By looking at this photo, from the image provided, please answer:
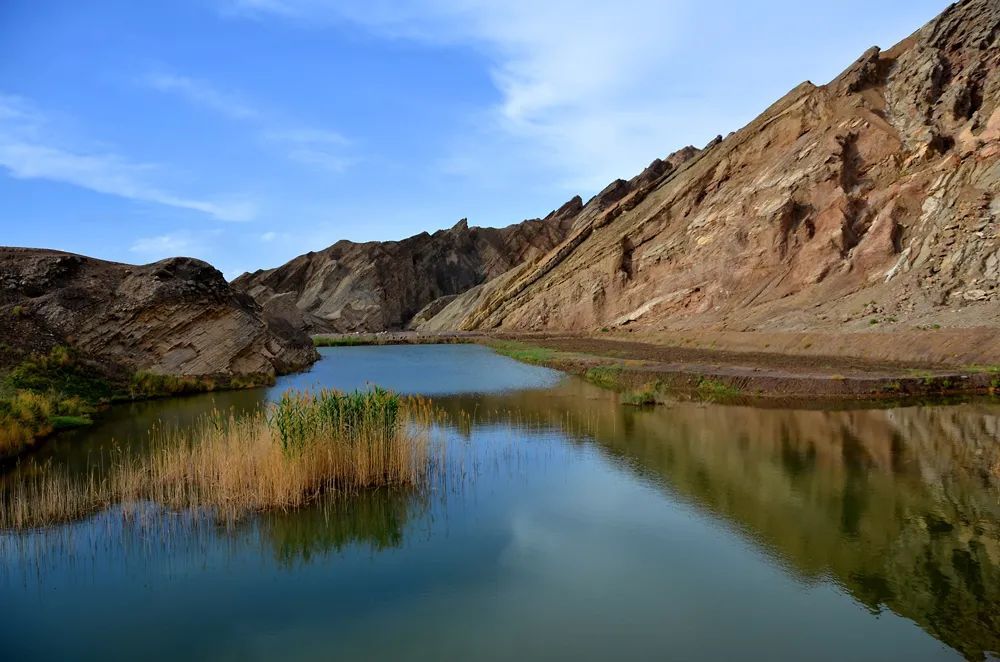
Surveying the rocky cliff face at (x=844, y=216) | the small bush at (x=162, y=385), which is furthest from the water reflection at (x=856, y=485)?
the rocky cliff face at (x=844, y=216)

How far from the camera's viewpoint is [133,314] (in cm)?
2561

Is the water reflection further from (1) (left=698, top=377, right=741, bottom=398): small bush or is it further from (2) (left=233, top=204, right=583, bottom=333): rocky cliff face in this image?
(2) (left=233, top=204, right=583, bottom=333): rocky cliff face

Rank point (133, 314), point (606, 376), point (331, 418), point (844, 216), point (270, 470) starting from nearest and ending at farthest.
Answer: point (270, 470) < point (331, 418) < point (606, 376) < point (133, 314) < point (844, 216)

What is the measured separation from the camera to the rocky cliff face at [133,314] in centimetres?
2355

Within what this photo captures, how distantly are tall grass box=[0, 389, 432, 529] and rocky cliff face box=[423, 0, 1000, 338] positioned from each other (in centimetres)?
2164

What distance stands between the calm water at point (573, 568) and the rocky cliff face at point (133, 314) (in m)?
12.5

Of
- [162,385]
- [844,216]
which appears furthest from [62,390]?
[844,216]

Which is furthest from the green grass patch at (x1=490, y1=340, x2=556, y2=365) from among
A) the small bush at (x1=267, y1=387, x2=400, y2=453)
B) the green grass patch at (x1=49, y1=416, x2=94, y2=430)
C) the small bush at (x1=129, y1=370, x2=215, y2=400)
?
the small bush at (x1=267, y1=387, x2=400, y2=453)

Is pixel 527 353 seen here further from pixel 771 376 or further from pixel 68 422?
pixel 68 422

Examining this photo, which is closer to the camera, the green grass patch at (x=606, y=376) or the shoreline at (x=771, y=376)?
the shoreline at (x=771, y=376)

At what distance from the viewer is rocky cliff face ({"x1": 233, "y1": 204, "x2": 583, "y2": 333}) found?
97625 mm

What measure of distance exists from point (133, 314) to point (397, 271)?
259 ft

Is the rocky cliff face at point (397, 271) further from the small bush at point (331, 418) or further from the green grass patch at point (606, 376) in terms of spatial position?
the small bush at point (331, 418)

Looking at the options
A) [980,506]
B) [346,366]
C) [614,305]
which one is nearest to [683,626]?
[980,506]
